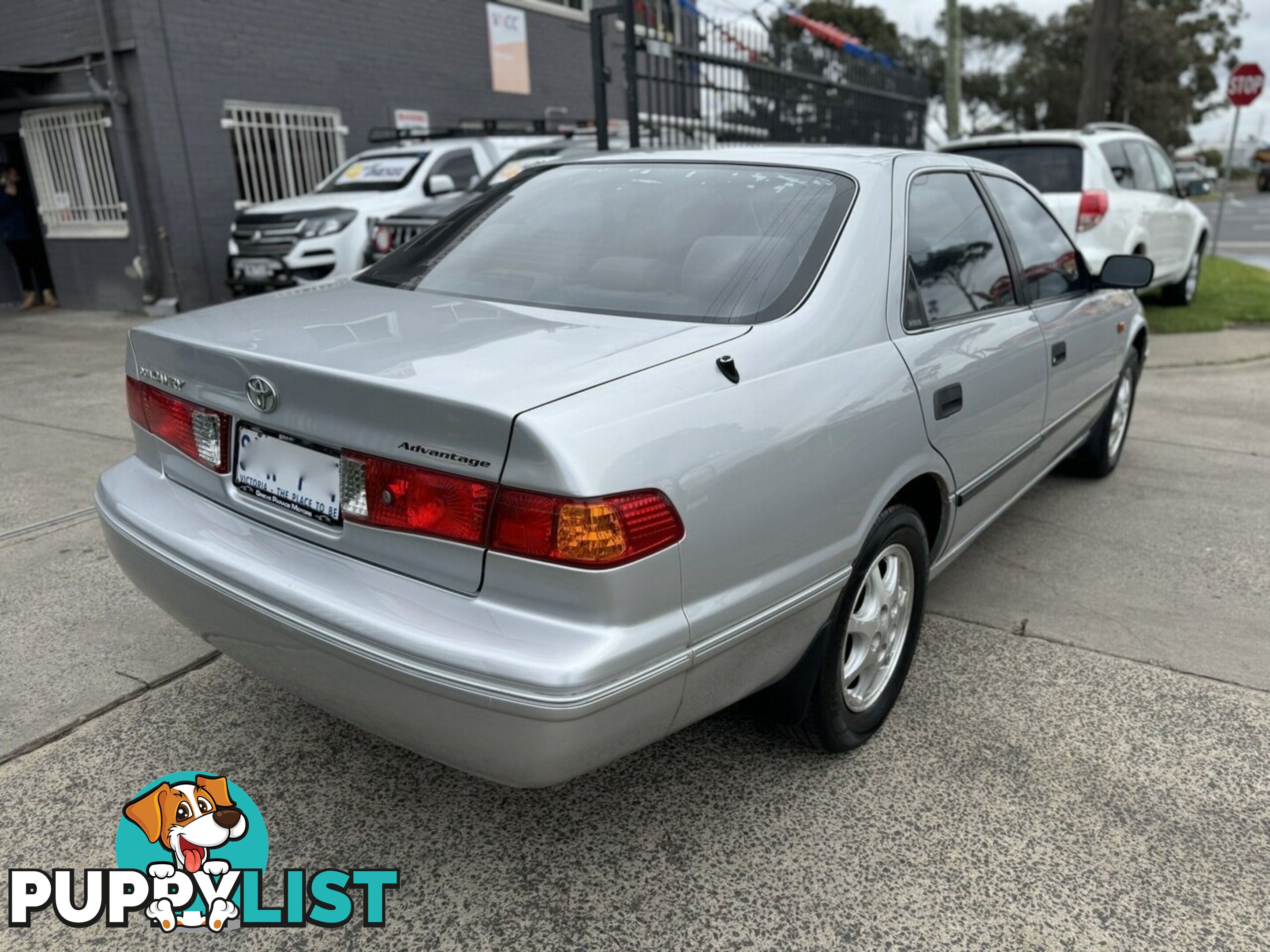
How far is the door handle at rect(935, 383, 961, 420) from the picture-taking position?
105 inches

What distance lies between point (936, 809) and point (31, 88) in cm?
1258

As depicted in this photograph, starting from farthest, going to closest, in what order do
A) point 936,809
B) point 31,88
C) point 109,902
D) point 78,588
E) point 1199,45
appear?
point 1199,45 < point 31,88 < point 78,588 < point 936,809 < point 109,902

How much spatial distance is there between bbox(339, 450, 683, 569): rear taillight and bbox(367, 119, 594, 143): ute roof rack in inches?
392

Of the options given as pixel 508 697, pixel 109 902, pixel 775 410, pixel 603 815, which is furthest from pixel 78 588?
pixel 775 410

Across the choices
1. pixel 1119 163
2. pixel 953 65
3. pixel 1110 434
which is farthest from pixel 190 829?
pixel 953 65

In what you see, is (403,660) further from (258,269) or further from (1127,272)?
(258,269)

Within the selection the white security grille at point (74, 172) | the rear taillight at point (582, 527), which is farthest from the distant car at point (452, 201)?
the rear taillight at point (582, 527)

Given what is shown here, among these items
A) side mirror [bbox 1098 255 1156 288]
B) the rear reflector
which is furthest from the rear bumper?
side mirror [bbox 1098 255 1156 288]

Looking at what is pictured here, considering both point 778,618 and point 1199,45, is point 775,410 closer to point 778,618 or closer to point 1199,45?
point 778,618

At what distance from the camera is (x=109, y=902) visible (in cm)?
215

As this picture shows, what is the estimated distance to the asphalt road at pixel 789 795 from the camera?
2.09 m

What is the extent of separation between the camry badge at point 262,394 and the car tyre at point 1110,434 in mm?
3791

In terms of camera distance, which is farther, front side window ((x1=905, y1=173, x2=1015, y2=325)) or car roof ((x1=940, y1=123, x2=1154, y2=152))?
car roof ((x1=940, y1=123, x2=1154, y2=152))

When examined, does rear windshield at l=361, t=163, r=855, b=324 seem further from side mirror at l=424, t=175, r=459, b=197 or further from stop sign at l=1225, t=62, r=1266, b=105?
stop sign at l=1225, t=62, r=1266, b=105
